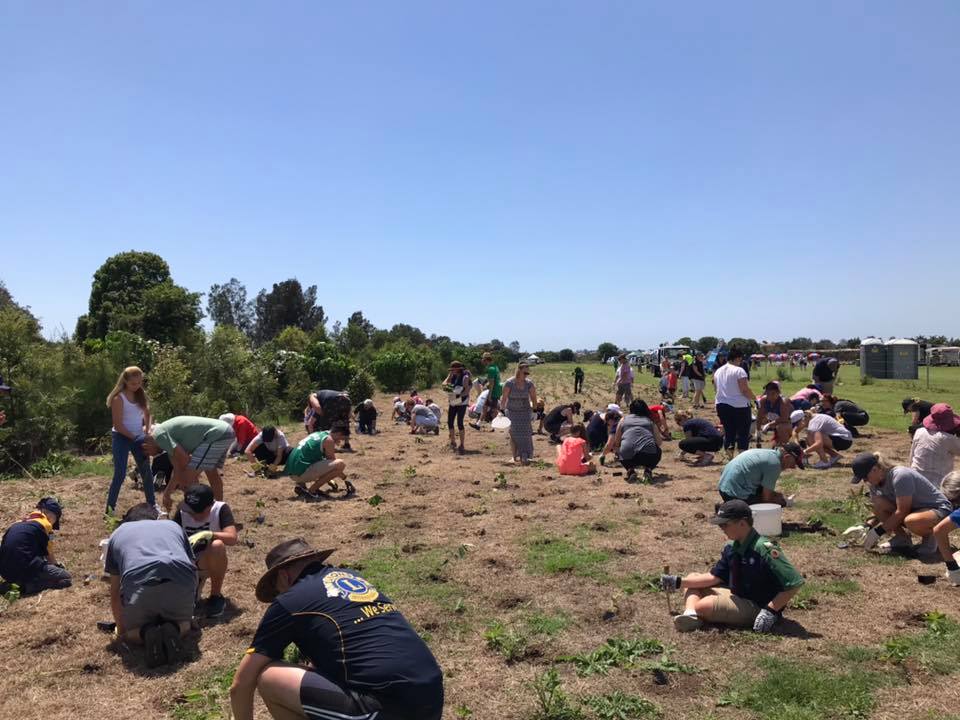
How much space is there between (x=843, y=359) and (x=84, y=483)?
61433mm

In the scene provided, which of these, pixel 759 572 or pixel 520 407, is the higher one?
pixel 520 407

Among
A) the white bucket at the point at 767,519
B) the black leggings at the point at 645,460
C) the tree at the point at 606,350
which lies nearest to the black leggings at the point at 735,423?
the black leggings at the point at 645,460

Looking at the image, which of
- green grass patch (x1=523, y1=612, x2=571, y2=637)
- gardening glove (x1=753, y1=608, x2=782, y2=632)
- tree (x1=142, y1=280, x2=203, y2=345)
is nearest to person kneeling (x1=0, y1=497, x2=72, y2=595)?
green grass patch (x1=523, y1=612, x2=571, y2=637)

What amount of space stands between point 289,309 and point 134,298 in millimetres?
23133

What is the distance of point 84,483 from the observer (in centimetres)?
1048

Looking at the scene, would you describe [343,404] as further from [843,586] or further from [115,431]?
[843,586]

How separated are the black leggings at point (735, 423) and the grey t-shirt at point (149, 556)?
8.55m

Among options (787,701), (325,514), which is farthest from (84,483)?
(787,701)

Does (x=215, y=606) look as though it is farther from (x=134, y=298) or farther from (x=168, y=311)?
(x=134, y=298)

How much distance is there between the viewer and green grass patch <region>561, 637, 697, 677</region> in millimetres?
4227

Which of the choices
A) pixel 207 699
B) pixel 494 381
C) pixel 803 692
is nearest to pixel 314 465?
pixel 207 699

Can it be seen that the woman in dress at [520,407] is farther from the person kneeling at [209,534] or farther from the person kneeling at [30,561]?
the person kneeling at [30,561]

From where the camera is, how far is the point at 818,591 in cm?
543

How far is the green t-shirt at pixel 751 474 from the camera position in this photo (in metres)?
7.02
